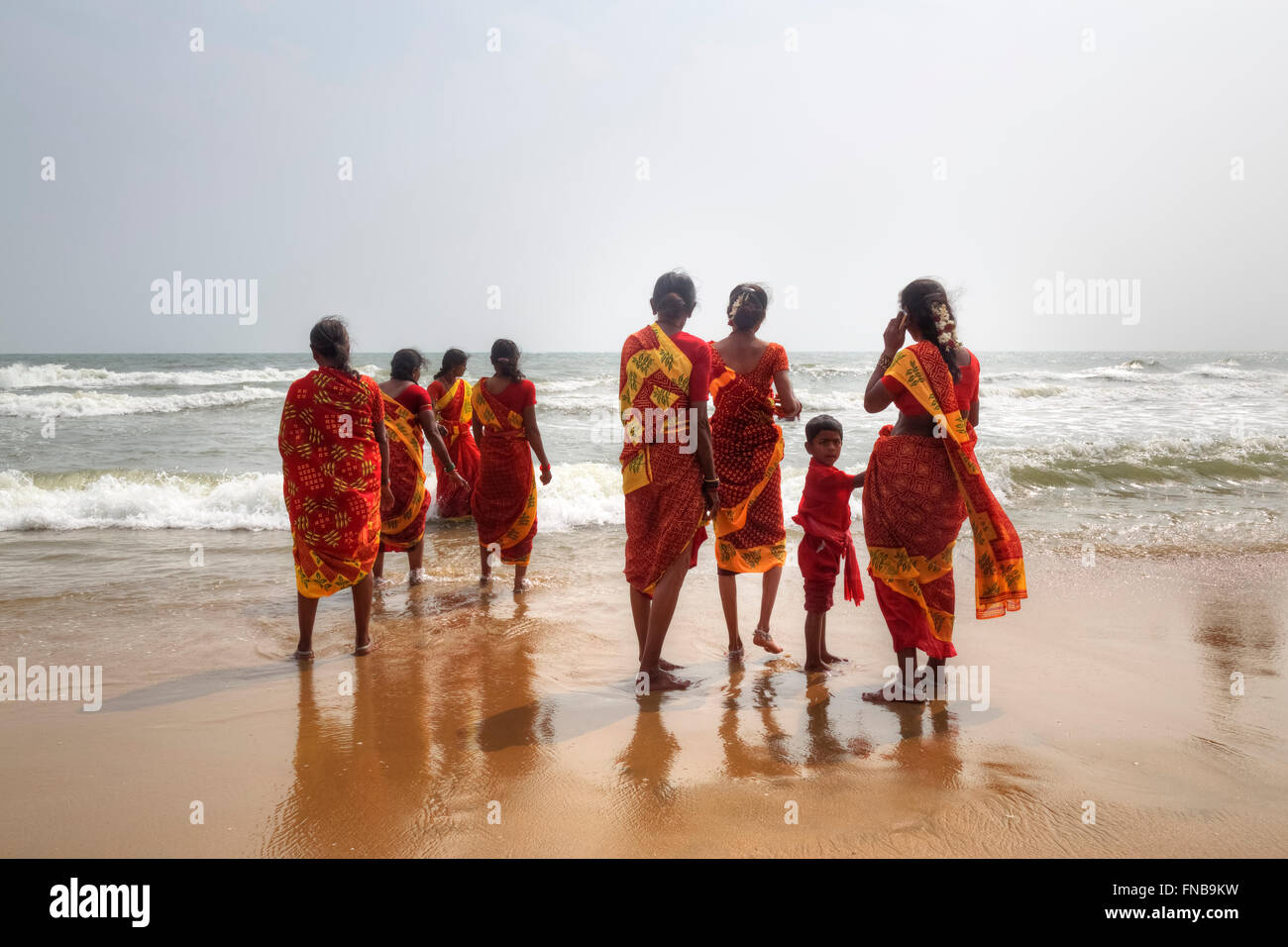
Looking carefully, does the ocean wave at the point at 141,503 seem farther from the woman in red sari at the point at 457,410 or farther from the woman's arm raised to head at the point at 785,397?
the woman's arm raised to head at the point at 785,397

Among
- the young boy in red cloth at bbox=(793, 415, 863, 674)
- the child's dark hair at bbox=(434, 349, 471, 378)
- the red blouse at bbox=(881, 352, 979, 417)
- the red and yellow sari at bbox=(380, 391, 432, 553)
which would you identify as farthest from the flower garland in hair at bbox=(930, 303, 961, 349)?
the child's dark hair at bbox=(434, 349, 471, 378)

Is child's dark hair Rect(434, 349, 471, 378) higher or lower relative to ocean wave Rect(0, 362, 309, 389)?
lower

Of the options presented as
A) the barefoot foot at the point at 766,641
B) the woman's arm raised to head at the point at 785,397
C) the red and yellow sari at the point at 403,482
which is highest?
the woman's arm raised to head at the point at 785,397

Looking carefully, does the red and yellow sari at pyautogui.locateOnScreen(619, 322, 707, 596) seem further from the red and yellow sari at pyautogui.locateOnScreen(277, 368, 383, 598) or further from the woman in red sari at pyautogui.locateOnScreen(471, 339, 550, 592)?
the woman in red sari at pyautogui.locateOnScreen(471, 339, 550, 592)

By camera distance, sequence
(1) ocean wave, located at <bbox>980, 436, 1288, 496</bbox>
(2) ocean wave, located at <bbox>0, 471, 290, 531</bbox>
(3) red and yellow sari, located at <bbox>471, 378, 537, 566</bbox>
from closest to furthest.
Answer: (3) red and yellow sari, located at <bbox>471, 378, 537, 566</bbox> → (2) ocean wave, located at <bbox>0, 471, 290, 531</bbox> → (1) ocean wave, located at <bbox>980, 436, 1288, 496</bbox>

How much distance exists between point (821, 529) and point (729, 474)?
0.64 metres

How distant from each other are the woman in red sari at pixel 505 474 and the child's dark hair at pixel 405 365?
1.52 feet

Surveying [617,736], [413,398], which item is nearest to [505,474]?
[413,398]

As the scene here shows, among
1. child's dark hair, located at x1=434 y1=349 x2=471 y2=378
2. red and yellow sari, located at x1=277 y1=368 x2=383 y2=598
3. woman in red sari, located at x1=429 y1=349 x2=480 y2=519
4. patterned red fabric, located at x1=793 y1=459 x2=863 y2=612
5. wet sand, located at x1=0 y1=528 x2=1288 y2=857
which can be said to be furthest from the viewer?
woman in red sari, located at x1=429 y1=349 x2=480 y2=519

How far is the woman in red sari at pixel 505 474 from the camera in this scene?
595cm

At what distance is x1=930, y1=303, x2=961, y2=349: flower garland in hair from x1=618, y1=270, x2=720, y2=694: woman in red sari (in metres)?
1.03

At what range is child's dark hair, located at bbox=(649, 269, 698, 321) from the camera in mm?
3988

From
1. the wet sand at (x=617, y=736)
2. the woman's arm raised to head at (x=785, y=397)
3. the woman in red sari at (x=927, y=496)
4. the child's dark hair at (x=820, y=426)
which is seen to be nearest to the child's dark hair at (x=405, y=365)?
the wet sand at (x=617, y=736)
